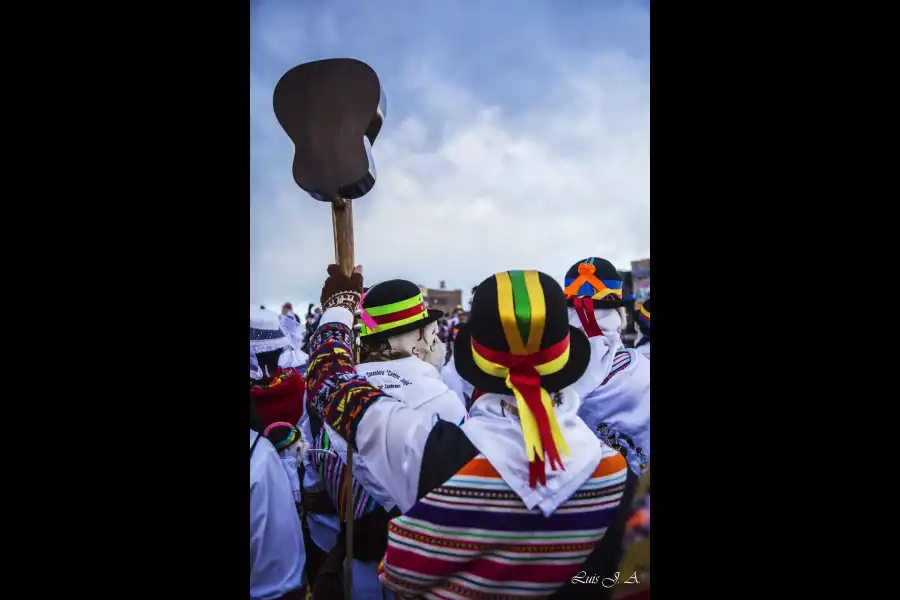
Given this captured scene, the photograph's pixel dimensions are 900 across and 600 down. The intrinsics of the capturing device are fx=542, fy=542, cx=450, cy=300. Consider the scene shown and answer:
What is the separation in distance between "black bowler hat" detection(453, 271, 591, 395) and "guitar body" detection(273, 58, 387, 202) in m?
0.75

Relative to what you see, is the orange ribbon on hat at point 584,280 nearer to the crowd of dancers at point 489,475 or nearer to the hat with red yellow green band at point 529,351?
the crowd of dancers at point 489,475

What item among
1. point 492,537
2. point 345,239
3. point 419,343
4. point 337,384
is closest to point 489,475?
point 492,537

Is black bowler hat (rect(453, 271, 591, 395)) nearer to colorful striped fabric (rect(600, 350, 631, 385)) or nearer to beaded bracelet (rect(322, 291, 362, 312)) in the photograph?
beaded bracelet (rect(322, 291, 362, 312))

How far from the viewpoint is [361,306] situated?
7.27ft

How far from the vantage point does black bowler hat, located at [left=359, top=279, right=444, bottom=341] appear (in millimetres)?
2182

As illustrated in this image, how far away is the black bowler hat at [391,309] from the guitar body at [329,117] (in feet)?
1.31

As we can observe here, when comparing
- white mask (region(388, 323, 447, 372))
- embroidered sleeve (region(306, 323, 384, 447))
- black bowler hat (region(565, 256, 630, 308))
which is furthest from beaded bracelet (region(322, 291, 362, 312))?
black bowler hat (region(565, 256, 630, 308))

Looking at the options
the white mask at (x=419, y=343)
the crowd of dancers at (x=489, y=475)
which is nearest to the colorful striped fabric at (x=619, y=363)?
the crowd of dancers at (x=489, y=475)

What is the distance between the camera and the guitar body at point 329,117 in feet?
6.56

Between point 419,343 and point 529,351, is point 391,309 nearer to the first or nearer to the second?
point 419,343

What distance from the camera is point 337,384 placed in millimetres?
1703
